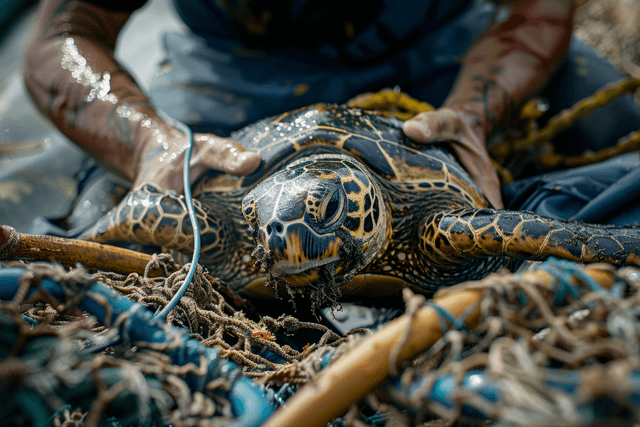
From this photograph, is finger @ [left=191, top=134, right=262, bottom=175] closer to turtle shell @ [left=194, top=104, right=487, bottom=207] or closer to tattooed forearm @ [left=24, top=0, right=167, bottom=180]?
turtle shell @ [left=194, top=104, right=487, bottom=207]

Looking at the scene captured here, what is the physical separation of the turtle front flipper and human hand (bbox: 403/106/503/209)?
17.7 inches

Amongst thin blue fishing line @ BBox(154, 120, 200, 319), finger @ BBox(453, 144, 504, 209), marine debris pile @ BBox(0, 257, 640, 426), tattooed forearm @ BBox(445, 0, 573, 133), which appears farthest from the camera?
tattooed forearm @ BBox(445, 0, 573, 133)

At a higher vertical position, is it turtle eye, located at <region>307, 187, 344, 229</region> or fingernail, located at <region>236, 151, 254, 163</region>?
turtle eye, located at <region>307, 187, 344, 229</region>

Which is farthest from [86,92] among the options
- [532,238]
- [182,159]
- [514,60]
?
[514,60]

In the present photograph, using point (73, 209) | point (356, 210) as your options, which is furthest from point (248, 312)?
point (73, 209)

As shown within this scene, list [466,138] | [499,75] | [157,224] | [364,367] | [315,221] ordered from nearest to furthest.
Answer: [364,367]
[315,221]
[157,224]
[466,138]
[499,75]

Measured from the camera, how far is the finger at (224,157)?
0.73m

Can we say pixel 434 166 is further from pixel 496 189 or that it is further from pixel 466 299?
pixel 466 299

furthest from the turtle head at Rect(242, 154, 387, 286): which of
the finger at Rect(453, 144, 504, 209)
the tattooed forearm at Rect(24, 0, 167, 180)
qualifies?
the tattooed forearm at Rect(24, 0, 167, 180)

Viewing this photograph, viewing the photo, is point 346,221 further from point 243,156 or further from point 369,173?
point 243,156

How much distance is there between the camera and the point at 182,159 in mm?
792

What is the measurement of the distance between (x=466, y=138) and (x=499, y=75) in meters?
0.29

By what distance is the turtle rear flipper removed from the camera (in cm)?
57

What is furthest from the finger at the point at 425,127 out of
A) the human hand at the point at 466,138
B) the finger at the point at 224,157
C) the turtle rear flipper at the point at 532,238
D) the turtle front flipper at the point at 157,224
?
the turtle front flipper at the point at 157,224
